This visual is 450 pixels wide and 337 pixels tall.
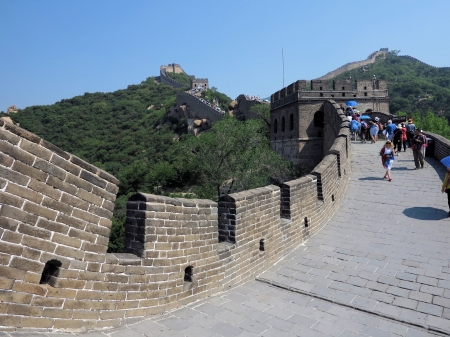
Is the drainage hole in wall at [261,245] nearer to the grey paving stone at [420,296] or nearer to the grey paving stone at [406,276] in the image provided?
the grey paving stone at [406,276]

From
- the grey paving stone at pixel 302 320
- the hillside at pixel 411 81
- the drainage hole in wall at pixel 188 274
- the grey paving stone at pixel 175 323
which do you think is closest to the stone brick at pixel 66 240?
the grey paving stone at pixel 175 323

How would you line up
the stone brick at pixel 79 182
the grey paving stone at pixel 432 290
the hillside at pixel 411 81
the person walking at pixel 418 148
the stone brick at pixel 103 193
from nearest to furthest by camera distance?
the stone brick at pixel 79 182
the stone brick at pixel 103 193
the grey paving stone at pixel 432 290
the person walking at pixel 418 148
the hillside at pixel 411 81

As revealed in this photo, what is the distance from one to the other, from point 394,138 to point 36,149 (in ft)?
43.8

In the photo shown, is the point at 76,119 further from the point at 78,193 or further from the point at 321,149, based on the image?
the point at 78,193

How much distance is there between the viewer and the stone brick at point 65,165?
291 centimetres

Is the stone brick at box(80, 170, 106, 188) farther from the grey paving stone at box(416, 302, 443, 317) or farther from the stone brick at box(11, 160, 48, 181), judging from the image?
the grey paving stone at box(416, 302, 443, 317)

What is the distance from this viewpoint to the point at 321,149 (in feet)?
81.5

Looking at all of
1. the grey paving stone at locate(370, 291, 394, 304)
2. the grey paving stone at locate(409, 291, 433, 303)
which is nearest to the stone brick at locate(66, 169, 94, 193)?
the grey paving stone at locate(370, 291, 394, 304)

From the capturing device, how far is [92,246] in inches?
127

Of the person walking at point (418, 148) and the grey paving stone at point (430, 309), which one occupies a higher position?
the person walking at point (418, 148)

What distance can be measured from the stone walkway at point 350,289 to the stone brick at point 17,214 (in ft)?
2.57

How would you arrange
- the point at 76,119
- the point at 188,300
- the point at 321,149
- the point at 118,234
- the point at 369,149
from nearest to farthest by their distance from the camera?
the point at 188,300 → the point at 369,149 → the point at 118,234 → the point at 321,149 → the point at 76,119

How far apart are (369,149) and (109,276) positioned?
12.4 metres

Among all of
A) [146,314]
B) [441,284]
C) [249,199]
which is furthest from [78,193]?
[441,284]
